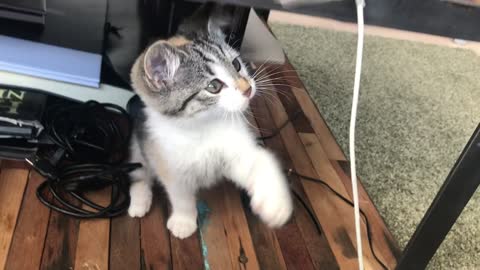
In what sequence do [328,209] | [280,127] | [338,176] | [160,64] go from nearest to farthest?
1. [160,64]
2. [328,209]
3. [338,176]
4. [280,127]

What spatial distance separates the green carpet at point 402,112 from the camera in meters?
1.34

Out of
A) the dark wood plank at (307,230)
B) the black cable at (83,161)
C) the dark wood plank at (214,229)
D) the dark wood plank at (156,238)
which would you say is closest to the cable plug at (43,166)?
the black cable at (83,161)

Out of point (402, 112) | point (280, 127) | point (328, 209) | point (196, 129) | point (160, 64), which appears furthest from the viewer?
point (402, 112)

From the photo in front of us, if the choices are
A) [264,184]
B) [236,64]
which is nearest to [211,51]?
[236,64]

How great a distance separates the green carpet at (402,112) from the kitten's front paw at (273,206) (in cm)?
48

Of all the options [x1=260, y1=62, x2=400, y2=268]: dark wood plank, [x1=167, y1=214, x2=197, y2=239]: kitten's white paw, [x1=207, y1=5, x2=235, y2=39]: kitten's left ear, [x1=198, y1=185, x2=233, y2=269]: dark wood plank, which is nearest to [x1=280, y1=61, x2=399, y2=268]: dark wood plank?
[x1=260, y1=62, x2=400, y2=268]: dark wood plank

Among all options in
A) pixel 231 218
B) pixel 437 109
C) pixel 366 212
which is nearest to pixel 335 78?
pixel 437 109

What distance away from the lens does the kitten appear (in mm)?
933

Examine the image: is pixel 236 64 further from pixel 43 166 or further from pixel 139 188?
pixel 43 166

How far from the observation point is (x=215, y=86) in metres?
0.96

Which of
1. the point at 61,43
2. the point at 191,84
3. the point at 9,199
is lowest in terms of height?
the point at 9,199

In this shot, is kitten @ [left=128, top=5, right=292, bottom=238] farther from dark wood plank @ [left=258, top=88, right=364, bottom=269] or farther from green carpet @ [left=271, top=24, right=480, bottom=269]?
green carpet @ [left=271, top=24, right=480, bottom=269]

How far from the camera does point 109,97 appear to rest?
4.63 feet

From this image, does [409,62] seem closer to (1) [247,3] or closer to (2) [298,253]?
(2) [298,253]
